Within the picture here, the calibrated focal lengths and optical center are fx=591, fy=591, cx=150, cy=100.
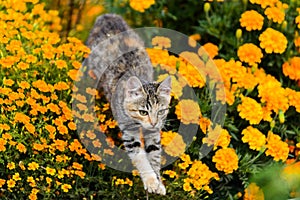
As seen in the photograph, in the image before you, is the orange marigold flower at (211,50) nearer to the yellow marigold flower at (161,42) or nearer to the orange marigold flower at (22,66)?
the yellow marigold flower at (161,42)

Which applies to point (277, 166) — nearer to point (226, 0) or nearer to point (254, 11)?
point (254, 11)

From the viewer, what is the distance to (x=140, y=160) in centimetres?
336

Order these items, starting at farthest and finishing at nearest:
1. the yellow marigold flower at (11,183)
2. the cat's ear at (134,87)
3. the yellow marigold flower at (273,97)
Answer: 1. the yellow marigold flower at (273,97)
2. the cat's ear at (134,87)
3. the yellow marigold flower at (11,183)

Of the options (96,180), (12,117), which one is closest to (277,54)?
(96,180)

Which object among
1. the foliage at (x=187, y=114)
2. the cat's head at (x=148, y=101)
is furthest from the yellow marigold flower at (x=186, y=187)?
the cat's head at (x=148, y=101)

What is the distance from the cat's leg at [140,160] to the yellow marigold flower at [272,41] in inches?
41.4

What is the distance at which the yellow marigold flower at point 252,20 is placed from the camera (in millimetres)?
3826

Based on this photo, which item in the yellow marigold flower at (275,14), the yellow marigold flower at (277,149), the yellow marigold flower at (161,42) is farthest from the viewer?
the yellow marigold flower at (161,42)

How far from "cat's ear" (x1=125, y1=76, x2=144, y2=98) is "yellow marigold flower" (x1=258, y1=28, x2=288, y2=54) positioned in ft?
3.33

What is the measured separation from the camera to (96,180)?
333cm

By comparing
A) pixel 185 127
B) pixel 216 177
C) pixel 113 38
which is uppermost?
pixel 113 38

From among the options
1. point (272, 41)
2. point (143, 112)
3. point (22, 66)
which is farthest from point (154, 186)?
point (272, 41)

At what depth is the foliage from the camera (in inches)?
127

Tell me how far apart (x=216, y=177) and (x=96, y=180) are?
68cm
